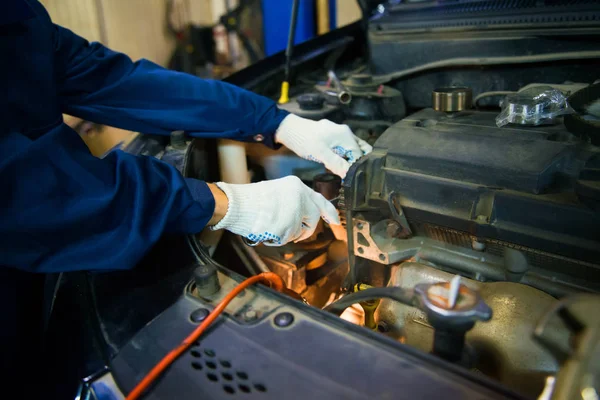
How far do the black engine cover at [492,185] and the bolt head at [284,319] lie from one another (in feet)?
1.11

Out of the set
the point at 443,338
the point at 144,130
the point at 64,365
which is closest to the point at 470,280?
the point at 443,338

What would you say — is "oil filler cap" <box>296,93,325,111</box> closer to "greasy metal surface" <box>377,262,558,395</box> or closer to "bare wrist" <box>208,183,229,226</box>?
"bare wrist" <box>208,183,229,226</box>

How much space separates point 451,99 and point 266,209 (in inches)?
20.1

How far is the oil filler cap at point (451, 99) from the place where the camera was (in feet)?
3.33

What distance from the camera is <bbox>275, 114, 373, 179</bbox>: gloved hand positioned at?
1228mm

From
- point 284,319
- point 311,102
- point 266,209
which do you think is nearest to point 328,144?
point 311,102

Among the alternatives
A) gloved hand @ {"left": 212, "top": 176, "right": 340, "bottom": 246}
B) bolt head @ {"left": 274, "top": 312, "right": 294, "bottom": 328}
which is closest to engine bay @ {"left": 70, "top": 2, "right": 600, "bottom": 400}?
bolt head @ {"left": 274, "top": 312, "right": 294, "bottom": 328}

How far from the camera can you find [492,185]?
0.80 m

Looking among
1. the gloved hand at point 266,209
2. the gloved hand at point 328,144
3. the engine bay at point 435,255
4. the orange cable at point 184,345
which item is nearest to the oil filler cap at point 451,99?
the engine bay at point 435,255

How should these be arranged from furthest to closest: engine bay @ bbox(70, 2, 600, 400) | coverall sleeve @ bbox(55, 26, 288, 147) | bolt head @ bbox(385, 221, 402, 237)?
coverall sleeve @ bbox(55, 26, 288, 147) → bolt head @ bbox(385, 221, 402, 237) → engine bay @ bbox(70, 2, 600, 400)

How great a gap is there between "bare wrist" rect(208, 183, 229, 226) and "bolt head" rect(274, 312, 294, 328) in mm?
352

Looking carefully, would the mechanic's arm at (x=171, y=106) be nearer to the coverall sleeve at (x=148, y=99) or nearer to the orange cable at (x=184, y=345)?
the coverall sleeve at (x=148, y=99)

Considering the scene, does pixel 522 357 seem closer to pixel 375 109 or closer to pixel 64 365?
pixel 64 365

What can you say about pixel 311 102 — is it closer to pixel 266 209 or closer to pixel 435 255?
pixel 266 209
